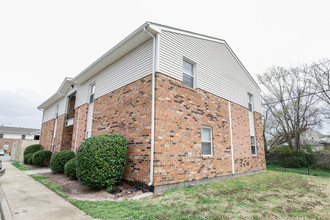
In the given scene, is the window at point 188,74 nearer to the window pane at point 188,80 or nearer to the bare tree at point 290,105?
the window pane at point 188,80

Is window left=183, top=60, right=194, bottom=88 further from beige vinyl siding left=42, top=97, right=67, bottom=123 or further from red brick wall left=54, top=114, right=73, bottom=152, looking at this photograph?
beige vinyl siding left=42, top=97, right=67, bottom=123

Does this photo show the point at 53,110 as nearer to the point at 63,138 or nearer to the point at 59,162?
the point at 63,138

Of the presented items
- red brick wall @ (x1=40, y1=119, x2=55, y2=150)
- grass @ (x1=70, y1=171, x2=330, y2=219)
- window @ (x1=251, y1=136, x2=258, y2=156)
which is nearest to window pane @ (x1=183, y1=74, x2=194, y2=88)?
grass @ (x1=70, y1=171, x2=330, y2=219)

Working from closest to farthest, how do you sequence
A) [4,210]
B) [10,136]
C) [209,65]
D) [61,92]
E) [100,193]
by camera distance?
[4,210] < [100,193] < [209,65] < [61,92] < [10,136]

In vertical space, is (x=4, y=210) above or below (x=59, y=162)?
below

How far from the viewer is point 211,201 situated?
4.66 m

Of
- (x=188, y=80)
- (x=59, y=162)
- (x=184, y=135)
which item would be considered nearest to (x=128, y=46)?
(x=188, y=80)

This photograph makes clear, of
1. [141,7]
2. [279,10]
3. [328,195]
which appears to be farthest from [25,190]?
[279,10]

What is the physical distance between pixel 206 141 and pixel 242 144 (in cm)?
366

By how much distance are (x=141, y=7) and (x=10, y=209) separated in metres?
8.86

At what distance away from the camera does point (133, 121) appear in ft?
22.0

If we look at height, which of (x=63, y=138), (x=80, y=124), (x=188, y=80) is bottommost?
(x=63, y=138)

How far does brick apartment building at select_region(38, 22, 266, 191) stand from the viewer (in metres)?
6.03

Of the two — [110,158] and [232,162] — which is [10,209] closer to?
[110,158]
